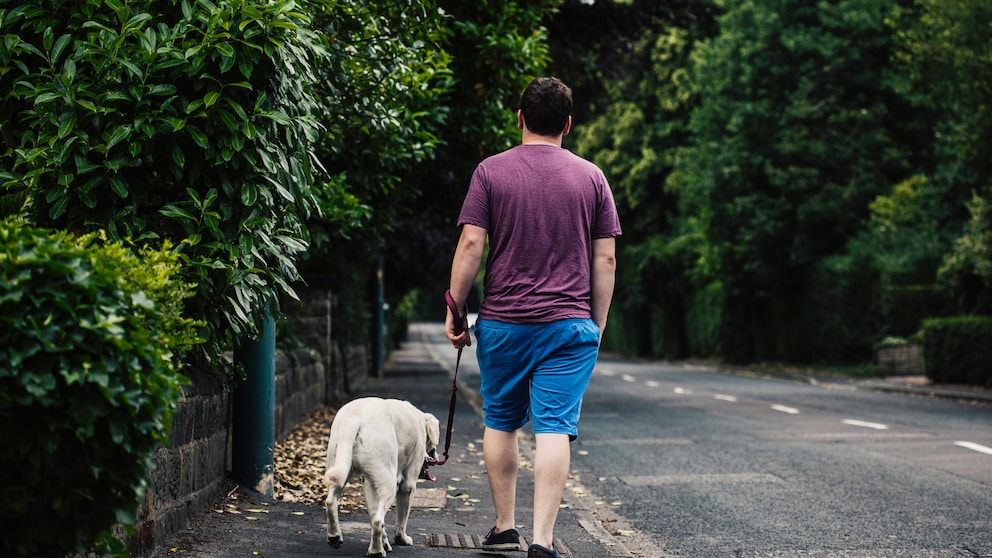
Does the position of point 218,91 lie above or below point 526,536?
above

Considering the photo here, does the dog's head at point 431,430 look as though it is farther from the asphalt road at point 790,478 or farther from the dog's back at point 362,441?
the asphalt road at point 790,478

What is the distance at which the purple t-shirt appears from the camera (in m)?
5.00

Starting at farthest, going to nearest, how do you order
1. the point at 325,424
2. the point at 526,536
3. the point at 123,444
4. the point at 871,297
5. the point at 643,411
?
the point at 871,297 → the point at 643,411 → the point at 325,424 → the point at 526,536 → the point at 123,444

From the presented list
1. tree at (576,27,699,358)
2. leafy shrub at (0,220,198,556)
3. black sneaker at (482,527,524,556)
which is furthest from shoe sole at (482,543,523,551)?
tree at (576,27,699,358)

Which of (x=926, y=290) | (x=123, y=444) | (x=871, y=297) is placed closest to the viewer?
(x=123, y=444)

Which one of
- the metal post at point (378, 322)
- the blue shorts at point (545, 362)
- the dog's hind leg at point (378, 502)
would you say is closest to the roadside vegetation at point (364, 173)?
the metal post at point (378, 322)

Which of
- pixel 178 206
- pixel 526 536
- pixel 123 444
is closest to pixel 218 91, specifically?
pixel 178 206

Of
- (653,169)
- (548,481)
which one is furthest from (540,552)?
(653,169)

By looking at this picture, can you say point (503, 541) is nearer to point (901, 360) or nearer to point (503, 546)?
point (503, 546)

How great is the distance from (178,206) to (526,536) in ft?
8.45

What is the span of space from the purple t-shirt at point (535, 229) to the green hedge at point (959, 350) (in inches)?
710

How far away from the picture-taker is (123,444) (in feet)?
10.3

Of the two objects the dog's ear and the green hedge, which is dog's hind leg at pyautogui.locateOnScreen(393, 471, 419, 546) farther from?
the green hedge

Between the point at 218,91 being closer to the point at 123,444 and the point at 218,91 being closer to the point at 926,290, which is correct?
the point at 123,444
